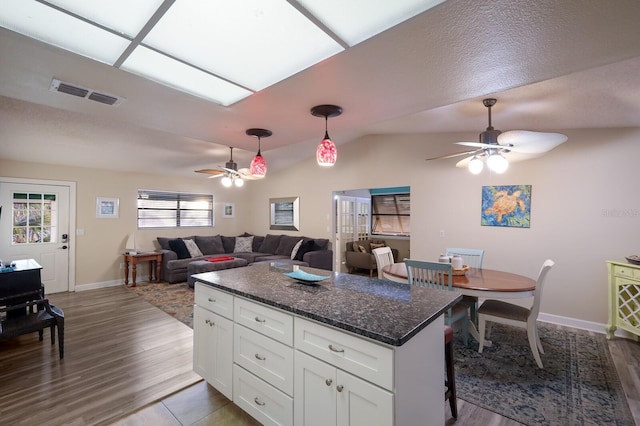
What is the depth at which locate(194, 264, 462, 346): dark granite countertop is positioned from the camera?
1255 millimetres

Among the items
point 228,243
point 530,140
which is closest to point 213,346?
point 530,140

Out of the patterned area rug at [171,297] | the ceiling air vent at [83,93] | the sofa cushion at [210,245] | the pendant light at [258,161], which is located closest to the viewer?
the ceiling air vent at [83,93]

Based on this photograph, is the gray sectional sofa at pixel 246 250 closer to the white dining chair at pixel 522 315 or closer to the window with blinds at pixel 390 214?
the window with blinds at pixel 390 214

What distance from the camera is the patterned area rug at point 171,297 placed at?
3.86 metres

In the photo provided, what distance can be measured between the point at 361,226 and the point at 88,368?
5.66m

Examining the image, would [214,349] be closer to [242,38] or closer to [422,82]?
[242,38]

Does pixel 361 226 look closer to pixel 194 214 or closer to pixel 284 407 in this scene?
pixel 194 214

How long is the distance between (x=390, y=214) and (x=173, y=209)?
5252mm

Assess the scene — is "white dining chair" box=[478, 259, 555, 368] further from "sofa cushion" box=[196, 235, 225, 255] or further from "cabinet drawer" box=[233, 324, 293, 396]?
"sofa cushion" box=[196, 235, 225, 255]

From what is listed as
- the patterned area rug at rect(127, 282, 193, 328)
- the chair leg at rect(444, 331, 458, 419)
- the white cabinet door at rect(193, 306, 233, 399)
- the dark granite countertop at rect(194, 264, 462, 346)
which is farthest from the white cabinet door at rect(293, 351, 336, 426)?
the patterned area rug at rect(127, 282, 193, 328)

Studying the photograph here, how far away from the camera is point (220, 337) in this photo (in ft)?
6.59

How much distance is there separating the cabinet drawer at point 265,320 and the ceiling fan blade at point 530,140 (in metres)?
2.33

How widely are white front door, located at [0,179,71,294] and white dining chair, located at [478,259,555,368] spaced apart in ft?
20.7

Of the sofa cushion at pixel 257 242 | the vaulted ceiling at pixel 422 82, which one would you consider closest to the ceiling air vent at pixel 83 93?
the vaulted ceiling at pixel 422 82
